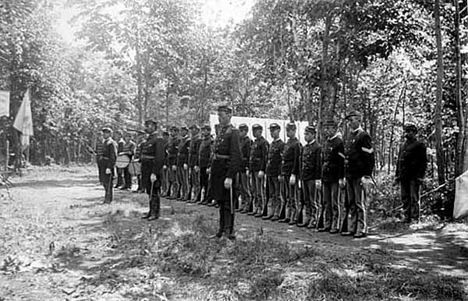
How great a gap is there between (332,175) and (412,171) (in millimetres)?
1848

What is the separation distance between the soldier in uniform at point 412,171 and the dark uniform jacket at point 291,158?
6.59 ft

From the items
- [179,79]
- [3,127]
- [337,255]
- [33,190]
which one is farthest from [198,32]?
[337,255]

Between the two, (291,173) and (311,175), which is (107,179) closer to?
(291,173)

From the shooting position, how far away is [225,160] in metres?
8.02

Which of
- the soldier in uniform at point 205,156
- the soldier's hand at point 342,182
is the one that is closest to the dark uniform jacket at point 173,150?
the soldier in uniform at point 205,156

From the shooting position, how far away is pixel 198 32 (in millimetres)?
24828

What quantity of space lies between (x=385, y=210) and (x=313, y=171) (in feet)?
8.23

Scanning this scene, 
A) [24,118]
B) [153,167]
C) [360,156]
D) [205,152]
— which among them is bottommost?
[153,167]

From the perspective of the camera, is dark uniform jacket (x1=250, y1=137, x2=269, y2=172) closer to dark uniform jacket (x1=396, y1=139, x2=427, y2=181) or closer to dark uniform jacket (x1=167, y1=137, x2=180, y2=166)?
dark uniform jacket (x1=396, y1=139, x2=427, y2=181)

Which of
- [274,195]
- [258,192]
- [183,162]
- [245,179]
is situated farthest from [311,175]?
[183,162]

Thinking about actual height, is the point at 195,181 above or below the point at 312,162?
below

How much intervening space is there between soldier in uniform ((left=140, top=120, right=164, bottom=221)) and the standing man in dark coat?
3.35 m

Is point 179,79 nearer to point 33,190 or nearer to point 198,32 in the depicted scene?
point 198,32

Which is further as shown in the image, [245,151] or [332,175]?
[245,151]
